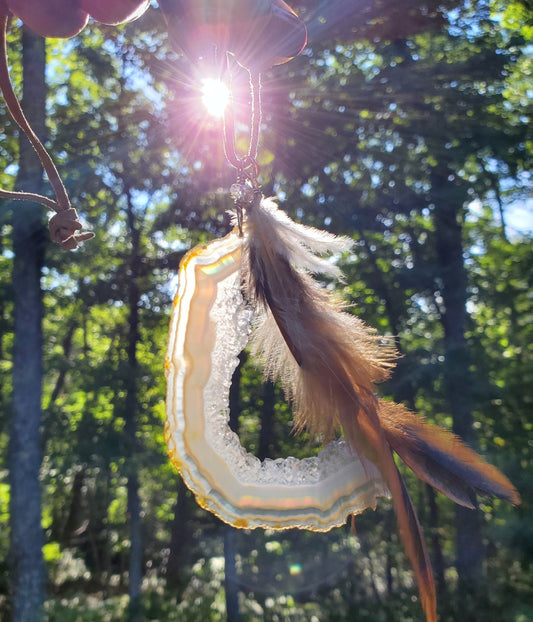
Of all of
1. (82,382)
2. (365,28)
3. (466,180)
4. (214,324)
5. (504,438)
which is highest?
(365,28)

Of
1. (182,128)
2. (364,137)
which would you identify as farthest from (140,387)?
(364,137)

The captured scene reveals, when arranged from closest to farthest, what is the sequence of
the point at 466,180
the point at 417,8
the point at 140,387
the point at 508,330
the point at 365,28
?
the point at 417,8 < the point at 365,28 < the point at 466,180 < the point at 140,387 < the point at 508,330

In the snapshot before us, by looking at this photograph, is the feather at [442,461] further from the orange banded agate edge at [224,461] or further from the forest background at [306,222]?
the forest background at [306,222]

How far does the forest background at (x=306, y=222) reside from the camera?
6.23 m

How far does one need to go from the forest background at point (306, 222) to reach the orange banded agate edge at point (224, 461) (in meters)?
5.05

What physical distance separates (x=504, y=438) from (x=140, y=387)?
4812mm

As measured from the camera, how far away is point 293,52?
1029 millimetres

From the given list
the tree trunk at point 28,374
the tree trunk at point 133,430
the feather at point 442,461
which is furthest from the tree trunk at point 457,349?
the feather at point 442,461

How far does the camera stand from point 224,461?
3.21 feet

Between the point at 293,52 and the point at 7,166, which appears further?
the point at 7,166

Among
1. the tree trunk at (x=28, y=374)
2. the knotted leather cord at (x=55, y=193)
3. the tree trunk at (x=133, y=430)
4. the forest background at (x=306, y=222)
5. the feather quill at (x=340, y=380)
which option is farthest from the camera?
the tree trunk at (x=133, y=430)

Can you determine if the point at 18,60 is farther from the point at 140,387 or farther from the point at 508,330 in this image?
the point at 508,330

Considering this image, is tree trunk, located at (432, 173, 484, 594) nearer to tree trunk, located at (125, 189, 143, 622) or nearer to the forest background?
the forest background

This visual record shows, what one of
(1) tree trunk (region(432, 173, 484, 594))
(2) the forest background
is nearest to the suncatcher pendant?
(2) the forest background
